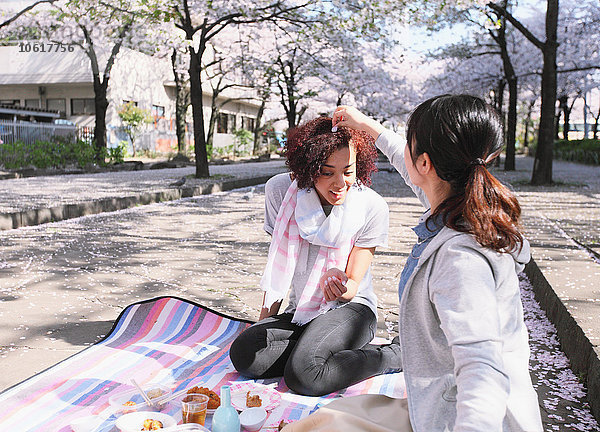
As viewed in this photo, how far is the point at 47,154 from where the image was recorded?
17422mm

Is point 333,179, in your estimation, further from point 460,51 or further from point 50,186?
point 460,51

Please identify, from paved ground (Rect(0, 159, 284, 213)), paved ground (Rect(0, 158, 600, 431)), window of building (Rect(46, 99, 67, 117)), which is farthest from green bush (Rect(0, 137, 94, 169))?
window of building (Rect(46, 99, 67, 117))

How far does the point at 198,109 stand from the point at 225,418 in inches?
507

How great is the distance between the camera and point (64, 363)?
2967mm

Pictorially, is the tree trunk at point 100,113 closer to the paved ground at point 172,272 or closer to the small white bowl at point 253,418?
the paved ground at point 172,272

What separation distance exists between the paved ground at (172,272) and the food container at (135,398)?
62 cm

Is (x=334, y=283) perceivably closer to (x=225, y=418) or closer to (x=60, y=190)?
(x=225, y=418)

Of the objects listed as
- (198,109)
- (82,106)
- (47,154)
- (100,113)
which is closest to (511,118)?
(198,109)

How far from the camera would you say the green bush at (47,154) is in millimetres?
16359

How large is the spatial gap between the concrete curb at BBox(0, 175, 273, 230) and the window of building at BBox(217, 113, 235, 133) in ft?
85.3

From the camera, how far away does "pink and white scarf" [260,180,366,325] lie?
114 inches

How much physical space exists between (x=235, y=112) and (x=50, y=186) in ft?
94.3

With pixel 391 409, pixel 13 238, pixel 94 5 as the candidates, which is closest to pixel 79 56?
pixel 94 5

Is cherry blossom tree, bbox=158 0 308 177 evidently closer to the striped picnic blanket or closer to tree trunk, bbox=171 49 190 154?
tree trunk, bbox=171 49 190 154
